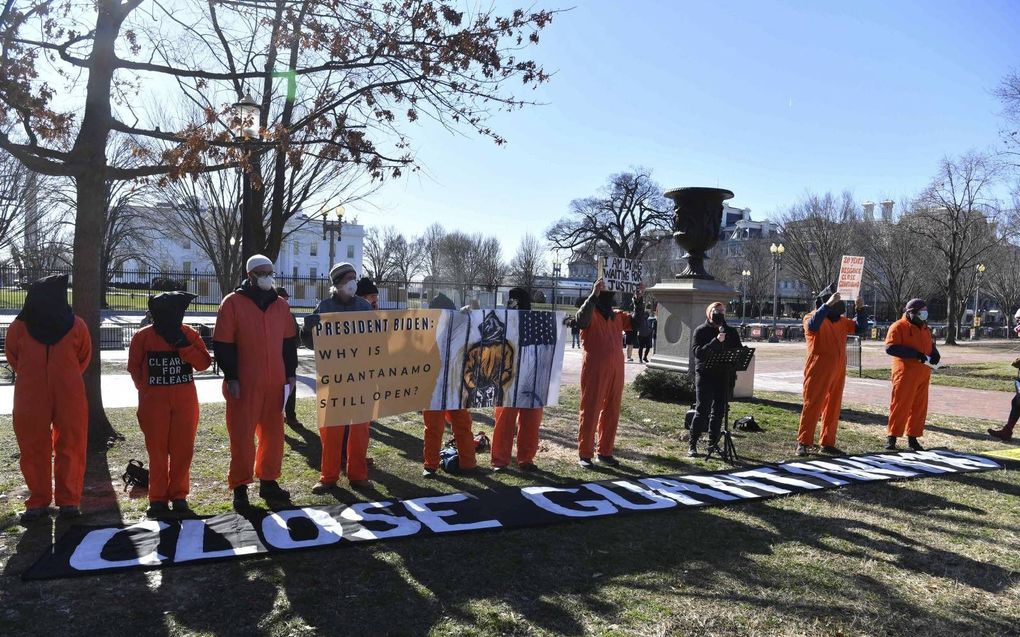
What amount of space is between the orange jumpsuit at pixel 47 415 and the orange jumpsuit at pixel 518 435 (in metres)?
3.64

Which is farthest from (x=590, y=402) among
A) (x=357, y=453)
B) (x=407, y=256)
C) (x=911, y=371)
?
(x=407, y=256)

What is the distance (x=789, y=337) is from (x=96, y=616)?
41492mm

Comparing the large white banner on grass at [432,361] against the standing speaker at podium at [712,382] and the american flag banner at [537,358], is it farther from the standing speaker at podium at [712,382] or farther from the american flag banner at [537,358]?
the standing speaker at podium at [712,382]

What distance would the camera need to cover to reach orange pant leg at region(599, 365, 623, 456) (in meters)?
7.30

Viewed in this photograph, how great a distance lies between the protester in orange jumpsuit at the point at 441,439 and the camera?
6.86 metres

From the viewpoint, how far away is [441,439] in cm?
687

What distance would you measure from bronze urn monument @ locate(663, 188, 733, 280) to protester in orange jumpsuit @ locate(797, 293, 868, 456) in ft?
16.6

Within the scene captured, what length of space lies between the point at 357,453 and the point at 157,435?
5.48 feet

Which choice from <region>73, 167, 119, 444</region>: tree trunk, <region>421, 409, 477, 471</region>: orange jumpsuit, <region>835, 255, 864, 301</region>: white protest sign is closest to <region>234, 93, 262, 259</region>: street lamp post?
<region>73, 167, 119, 444</region>: tree trunk

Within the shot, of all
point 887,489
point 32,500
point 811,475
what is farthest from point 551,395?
point 32,500

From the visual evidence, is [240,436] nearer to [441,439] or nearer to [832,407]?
[441,439]

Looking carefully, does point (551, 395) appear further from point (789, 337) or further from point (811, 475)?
point (789, 337)

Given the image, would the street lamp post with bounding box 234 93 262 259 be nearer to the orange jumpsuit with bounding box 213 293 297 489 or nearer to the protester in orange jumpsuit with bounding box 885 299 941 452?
the orange jumpsuit with bounding box 213 293 297 489

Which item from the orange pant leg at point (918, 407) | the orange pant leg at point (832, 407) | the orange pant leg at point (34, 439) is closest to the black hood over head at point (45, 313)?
the orange pant leg at point (34, 439)
